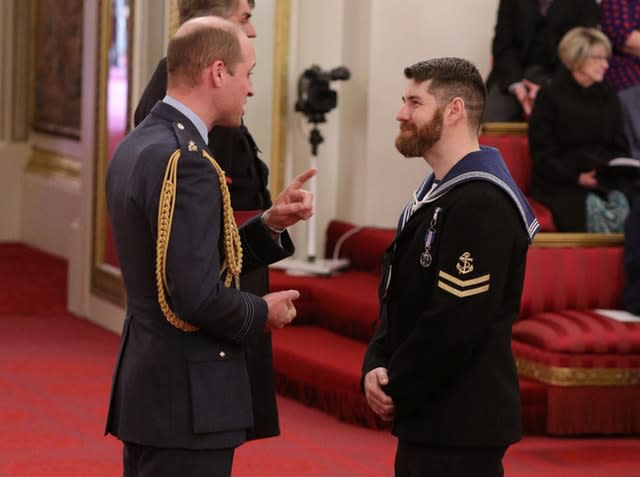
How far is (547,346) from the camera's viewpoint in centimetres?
573

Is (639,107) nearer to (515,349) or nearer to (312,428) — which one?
(515,349)

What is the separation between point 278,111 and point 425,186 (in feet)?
14.6

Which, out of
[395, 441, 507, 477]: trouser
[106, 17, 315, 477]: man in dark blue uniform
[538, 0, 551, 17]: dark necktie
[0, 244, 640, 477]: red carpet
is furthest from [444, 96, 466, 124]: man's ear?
[538, 0, 551, 17]: dark necktie

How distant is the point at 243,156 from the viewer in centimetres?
413

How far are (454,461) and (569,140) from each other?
14.4 ft

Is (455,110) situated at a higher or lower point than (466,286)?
higher

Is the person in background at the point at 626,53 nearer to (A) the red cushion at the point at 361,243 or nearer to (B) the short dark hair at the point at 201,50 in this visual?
(A) the red cushion at the point at 361,243

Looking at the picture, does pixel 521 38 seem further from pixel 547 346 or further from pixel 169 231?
pixel 169 231

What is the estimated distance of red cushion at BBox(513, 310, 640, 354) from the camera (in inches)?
225

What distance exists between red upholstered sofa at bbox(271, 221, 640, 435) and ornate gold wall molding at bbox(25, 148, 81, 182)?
3644mm

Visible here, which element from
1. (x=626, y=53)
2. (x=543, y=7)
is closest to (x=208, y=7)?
(x=543, y=7)

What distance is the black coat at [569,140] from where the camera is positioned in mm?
6812

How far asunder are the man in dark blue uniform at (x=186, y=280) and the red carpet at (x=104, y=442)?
2.28 meters

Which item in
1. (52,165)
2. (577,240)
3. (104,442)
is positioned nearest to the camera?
(104,442)
